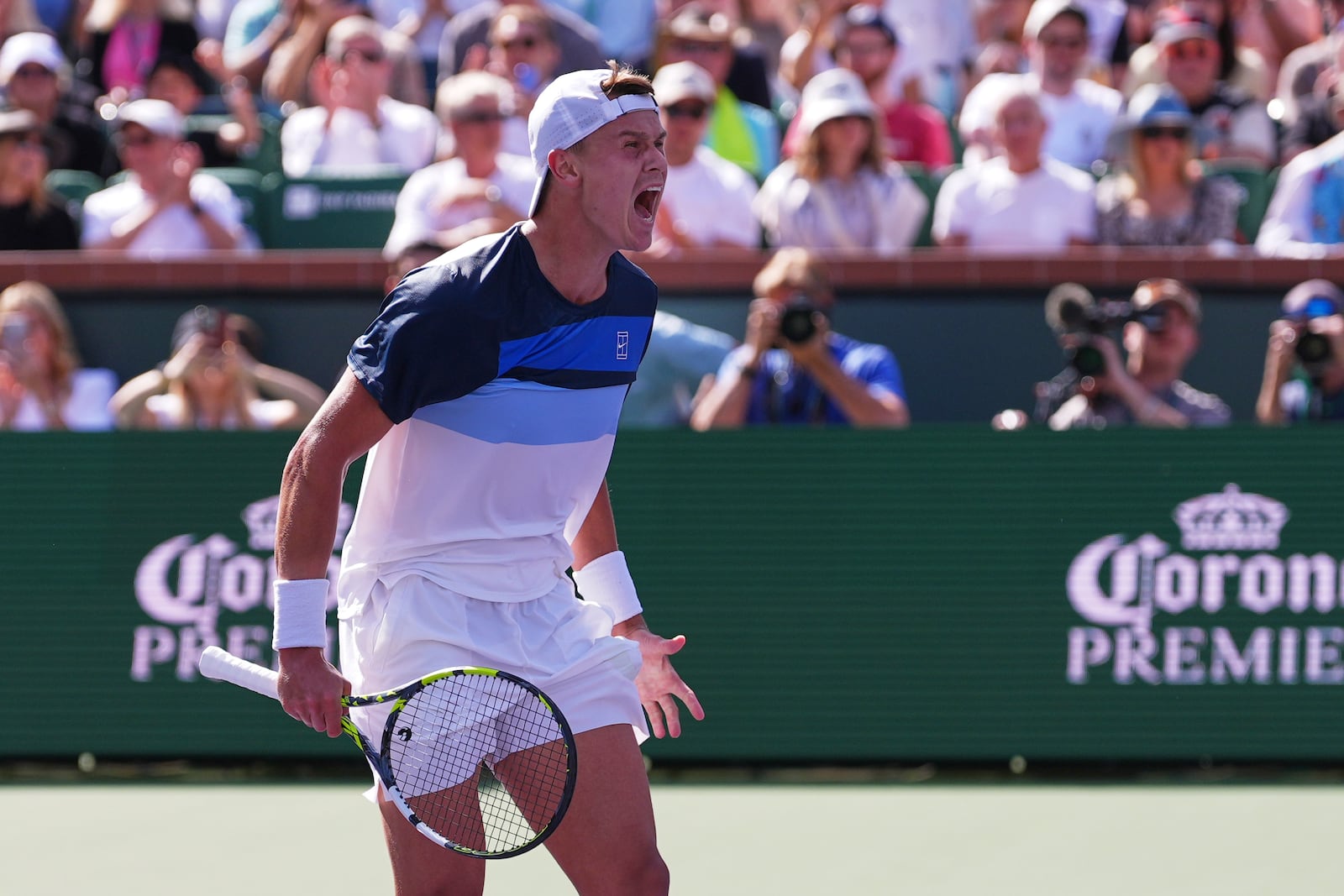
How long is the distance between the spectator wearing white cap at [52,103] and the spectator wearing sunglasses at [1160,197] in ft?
16.0

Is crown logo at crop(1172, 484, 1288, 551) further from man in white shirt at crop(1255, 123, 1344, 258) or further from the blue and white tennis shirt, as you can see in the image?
the blue and white tennis shirt

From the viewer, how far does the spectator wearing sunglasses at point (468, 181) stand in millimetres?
7832

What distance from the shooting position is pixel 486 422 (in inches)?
127

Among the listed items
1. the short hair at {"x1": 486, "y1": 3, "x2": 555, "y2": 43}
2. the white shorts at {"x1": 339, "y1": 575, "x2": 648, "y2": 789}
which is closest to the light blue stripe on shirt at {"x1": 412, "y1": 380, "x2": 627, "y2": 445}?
the white shorts at {"x1": 339, "y1": 575, "x2": 648, "y2": 789}

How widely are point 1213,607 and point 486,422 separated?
4.03 m

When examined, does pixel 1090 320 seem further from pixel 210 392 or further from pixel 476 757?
pixel 476 757

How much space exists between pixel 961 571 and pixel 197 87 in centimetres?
533

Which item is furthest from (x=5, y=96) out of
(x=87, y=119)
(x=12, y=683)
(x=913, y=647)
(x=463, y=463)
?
(x=463, y=463)

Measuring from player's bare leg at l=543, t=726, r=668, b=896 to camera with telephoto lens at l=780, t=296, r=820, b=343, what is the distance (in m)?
3.80

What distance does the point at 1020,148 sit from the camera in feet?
26.5

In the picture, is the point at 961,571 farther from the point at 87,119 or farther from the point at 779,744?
the point at 87,119

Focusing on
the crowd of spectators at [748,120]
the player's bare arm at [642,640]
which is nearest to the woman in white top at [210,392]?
the crowd of spectators at [748,120]

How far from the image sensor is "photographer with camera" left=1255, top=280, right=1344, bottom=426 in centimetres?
705

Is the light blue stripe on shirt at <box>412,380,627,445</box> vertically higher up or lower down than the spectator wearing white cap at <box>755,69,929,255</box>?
lower down
